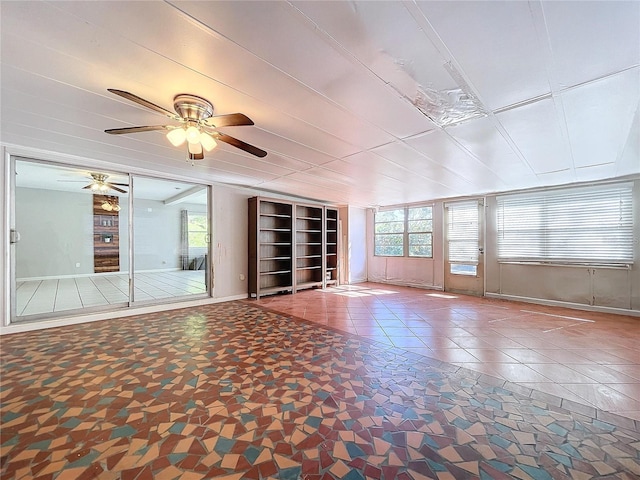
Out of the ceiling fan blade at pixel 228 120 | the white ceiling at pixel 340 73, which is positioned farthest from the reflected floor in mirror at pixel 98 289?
the ceiling fan blade at pixel 228 120

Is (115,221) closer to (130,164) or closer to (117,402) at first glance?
(130,164)

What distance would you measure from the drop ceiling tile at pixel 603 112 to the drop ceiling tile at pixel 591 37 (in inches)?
7.3

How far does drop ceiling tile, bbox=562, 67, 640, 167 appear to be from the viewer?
1.87 meters

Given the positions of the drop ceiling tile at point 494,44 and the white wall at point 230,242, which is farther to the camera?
the white wall at point 230,242

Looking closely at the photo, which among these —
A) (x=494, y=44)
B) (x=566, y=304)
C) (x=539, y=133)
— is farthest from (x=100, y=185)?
(x=566, y=304)

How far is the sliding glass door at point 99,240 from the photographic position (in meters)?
3.58

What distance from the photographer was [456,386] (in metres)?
2.16

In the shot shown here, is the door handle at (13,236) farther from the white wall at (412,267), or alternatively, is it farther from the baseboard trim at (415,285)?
the baseboard trim at (415,285)

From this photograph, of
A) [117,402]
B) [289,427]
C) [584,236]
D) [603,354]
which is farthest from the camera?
[584,236]

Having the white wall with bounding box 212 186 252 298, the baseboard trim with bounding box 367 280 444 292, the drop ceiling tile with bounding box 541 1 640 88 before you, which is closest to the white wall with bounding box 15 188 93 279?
the white wall with bounding box 212 186 252 298

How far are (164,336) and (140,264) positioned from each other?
5.88ft

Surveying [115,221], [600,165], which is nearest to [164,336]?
[115,221]

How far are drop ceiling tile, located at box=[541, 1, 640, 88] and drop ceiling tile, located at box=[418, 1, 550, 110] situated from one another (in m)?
0.08

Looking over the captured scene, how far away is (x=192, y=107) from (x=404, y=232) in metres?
6.32
